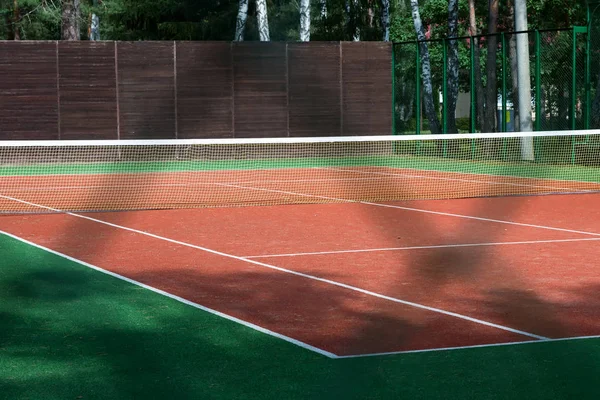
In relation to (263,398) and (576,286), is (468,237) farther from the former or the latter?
(263,398)

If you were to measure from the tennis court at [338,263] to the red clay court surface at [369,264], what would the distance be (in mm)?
24

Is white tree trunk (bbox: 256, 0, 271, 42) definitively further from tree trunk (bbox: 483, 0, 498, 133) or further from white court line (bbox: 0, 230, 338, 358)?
white court line (bbox: 0, 230, 338, 358)

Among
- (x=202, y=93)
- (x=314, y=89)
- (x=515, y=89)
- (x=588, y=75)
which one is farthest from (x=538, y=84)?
(x=202, y=93)

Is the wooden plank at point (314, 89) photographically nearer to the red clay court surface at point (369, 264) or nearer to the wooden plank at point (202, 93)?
the wooden plank at point (202, 93)

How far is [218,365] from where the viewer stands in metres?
5.93

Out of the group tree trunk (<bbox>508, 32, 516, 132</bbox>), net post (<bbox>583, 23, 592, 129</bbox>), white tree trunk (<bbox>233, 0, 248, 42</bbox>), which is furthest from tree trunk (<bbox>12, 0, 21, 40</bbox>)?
net post (<bbox>583, 23, 592, 129</bbox>)

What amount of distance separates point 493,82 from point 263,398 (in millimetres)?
27329

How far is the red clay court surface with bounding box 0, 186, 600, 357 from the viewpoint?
23.2 ft

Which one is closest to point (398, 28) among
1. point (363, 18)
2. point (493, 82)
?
point (363, 18)

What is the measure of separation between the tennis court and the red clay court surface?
24 mm

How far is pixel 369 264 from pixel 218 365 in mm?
4087

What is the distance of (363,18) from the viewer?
45375 mm

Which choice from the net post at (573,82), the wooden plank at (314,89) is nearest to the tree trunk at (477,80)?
the net post at (573,82)

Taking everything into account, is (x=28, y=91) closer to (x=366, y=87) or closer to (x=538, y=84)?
(x=366, y=87)
